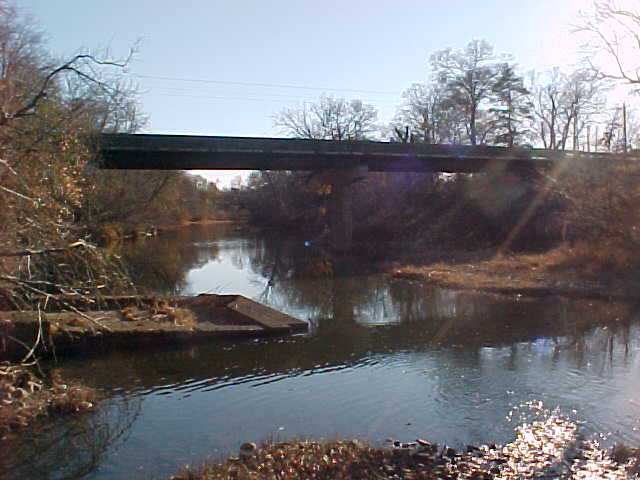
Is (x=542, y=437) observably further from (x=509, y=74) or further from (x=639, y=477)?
(x=509, y=74)

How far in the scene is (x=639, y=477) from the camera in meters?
7.19

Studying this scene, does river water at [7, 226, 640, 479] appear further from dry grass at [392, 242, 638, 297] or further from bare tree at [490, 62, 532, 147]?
bare tree at [490, 62, 532, 147]

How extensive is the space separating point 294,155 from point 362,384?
29.1 metres

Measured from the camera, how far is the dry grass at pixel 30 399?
930 centimetres

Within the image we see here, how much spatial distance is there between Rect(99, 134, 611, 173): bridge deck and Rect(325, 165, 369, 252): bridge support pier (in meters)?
0.63

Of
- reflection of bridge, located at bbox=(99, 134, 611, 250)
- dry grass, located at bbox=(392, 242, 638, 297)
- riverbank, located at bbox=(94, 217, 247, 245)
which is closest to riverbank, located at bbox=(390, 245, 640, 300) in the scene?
dry grass, located at bbox=(392, 242, 638, 297)

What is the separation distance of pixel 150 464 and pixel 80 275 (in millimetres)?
4984

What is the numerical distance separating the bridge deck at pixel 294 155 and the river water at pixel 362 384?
17384 millimetres

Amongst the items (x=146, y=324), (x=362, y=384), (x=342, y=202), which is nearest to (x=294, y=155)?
(x=342, y=202)

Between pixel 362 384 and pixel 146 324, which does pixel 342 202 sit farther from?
pixel 362 384

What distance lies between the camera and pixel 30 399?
995 cm

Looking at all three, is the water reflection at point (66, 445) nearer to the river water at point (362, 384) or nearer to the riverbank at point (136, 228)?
the river water at point (362, 384)

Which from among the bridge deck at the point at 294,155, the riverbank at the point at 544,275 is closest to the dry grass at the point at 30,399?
the riverbank at the point at 544,275

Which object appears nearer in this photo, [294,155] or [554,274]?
[554,274]
